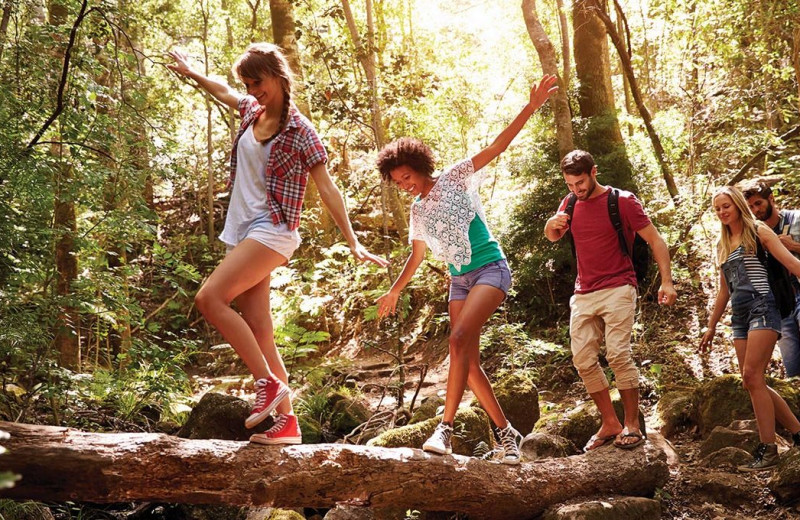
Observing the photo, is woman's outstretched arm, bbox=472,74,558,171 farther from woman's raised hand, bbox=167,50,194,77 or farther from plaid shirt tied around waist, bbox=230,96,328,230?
woman's raised hand, bbox=167,50,194,77

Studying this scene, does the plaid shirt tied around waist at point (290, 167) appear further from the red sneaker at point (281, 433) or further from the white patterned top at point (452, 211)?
the red sneaker at point (281, 433)

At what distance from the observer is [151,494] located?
3723 millimetres

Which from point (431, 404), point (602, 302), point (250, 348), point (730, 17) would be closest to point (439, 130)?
point (730, 17)

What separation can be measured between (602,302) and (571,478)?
1.28 m

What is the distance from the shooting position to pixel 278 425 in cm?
414

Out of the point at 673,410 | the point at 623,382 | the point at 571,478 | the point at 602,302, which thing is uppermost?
the point at 602,302

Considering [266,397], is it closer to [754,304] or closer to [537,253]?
[754,304]

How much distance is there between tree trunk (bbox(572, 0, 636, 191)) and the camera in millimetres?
10594

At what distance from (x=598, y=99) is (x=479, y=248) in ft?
26.6

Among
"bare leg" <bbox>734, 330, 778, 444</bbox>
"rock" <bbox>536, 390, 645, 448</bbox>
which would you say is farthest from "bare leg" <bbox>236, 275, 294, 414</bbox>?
"bare leg" <bbox>734, 330, 778, 444</bbox>

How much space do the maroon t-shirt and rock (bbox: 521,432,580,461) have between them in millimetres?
1407

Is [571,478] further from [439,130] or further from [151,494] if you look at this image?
[439,130]

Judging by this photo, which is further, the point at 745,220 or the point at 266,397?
the point at 745,220

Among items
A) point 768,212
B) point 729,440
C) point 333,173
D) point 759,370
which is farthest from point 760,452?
point 333,173
